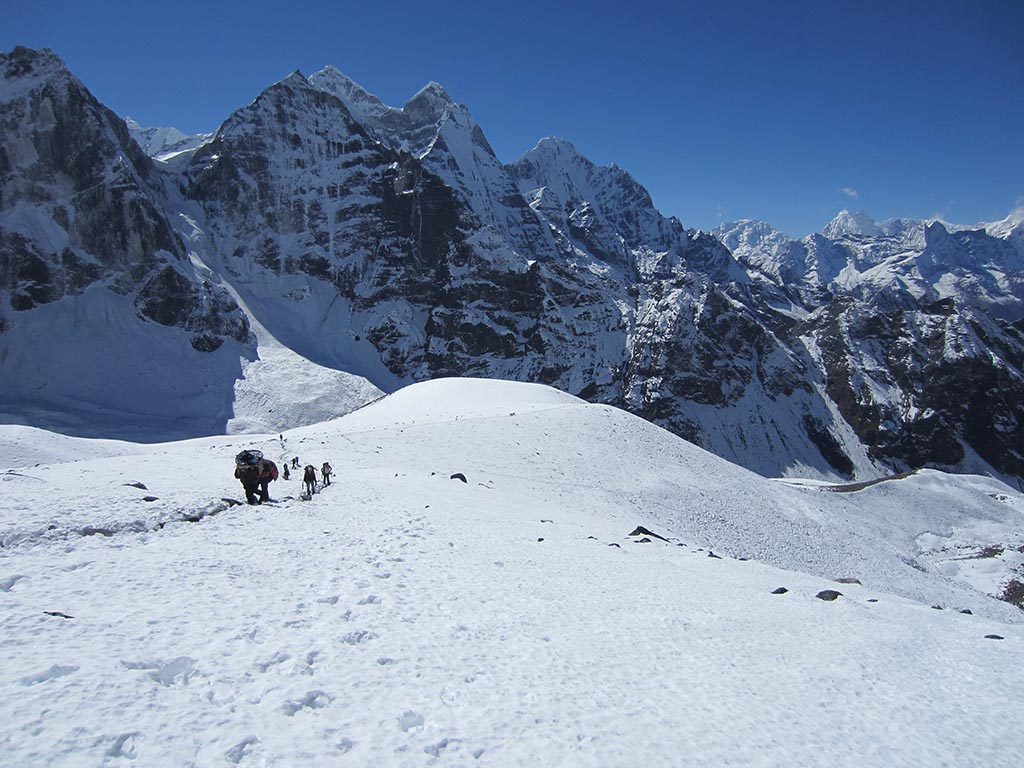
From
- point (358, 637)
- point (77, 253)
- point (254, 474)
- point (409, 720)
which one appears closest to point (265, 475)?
point (254, 474)

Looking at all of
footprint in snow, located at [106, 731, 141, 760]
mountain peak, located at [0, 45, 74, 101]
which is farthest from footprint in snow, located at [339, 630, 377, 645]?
mountain peak, located at [0, 45, 74, 101]

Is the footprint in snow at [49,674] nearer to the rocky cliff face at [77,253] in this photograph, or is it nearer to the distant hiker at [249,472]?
the distant hiker at [249,472]

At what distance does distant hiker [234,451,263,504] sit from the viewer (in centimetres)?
1847

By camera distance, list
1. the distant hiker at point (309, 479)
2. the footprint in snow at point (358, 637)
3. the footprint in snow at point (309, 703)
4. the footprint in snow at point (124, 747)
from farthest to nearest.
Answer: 1. the distant hiker at point (309, 479)
2. the footprint in snow at point (358, 637)
3. the footprint in snow at point (309, 703)
4. the footprint in snow at point (124, 747)

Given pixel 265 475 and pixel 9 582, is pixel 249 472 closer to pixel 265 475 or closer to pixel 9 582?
pixel 265 475

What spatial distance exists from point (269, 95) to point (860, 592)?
179 meters

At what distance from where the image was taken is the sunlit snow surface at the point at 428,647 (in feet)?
19.3

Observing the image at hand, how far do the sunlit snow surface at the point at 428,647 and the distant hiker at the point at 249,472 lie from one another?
955mm

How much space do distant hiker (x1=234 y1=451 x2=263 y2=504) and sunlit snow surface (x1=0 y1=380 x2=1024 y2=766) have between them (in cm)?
95

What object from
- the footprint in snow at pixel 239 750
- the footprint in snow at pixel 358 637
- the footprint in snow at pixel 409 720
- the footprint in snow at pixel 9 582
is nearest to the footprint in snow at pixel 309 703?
the footprint in snow at pixel 239 750

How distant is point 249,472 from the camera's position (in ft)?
61.0

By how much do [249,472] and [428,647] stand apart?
42.3ft

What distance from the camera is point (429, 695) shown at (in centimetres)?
691

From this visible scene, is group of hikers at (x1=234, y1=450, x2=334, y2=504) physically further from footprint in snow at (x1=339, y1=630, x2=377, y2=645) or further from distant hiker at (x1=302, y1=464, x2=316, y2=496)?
footprint in snow at (x1=339, y1=630, x2=377, y2=645)
